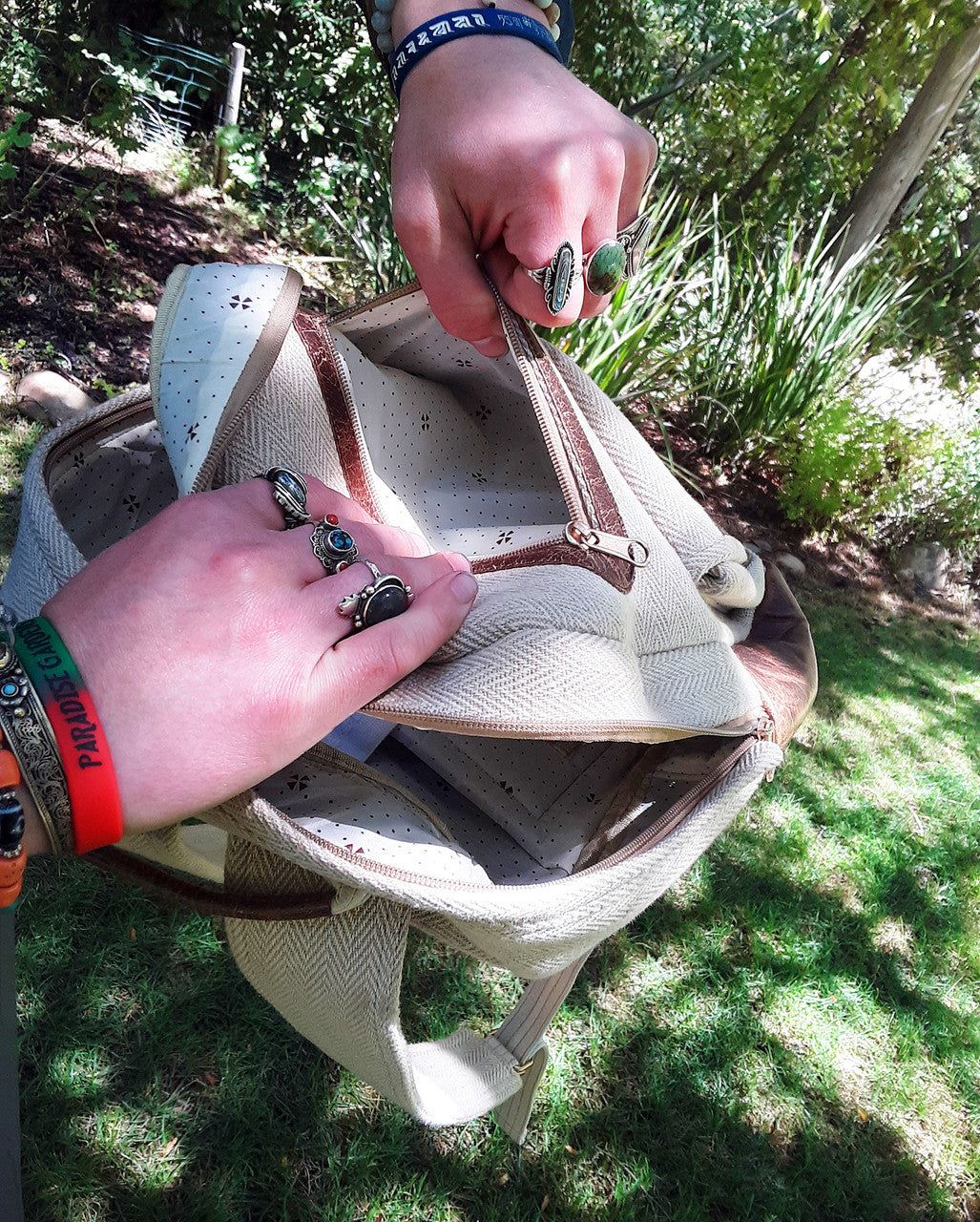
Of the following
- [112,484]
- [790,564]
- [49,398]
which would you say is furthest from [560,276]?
[790,564]

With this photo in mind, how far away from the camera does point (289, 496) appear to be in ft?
3.04

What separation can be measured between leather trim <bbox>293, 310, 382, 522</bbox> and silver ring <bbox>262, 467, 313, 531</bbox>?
240 mm

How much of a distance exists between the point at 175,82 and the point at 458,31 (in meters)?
5.02

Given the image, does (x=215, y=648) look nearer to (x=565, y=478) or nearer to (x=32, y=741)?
(x=32, y=741)

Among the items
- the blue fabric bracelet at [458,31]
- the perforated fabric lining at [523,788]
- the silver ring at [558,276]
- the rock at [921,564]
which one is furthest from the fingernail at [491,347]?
the rock at [921,564]

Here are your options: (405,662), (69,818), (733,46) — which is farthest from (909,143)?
(69,818)

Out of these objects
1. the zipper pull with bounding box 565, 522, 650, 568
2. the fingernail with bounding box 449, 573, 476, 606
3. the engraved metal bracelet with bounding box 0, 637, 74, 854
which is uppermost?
the zipper pull with bounding box 565, 522, 650, 568

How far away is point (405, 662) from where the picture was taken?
877 millimetres

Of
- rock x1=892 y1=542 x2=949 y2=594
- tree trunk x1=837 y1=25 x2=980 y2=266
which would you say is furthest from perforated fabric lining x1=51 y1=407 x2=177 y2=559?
rock x1=892 y1=542 x2=949 y2=594

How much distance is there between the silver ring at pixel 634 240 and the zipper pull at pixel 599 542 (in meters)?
0.36

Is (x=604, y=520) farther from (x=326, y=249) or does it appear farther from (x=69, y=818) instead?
(x=326, y=249)

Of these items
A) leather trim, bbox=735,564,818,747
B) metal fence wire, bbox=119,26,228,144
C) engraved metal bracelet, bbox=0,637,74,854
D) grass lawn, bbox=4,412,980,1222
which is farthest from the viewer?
metal fence wire, bbox=119,26,228,144

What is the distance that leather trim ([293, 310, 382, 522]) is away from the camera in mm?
1168

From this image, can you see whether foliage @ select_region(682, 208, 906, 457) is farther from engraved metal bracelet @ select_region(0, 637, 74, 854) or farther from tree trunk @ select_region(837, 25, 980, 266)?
engraved metal bracelet @ select_region(0, 637, 74, 854)
